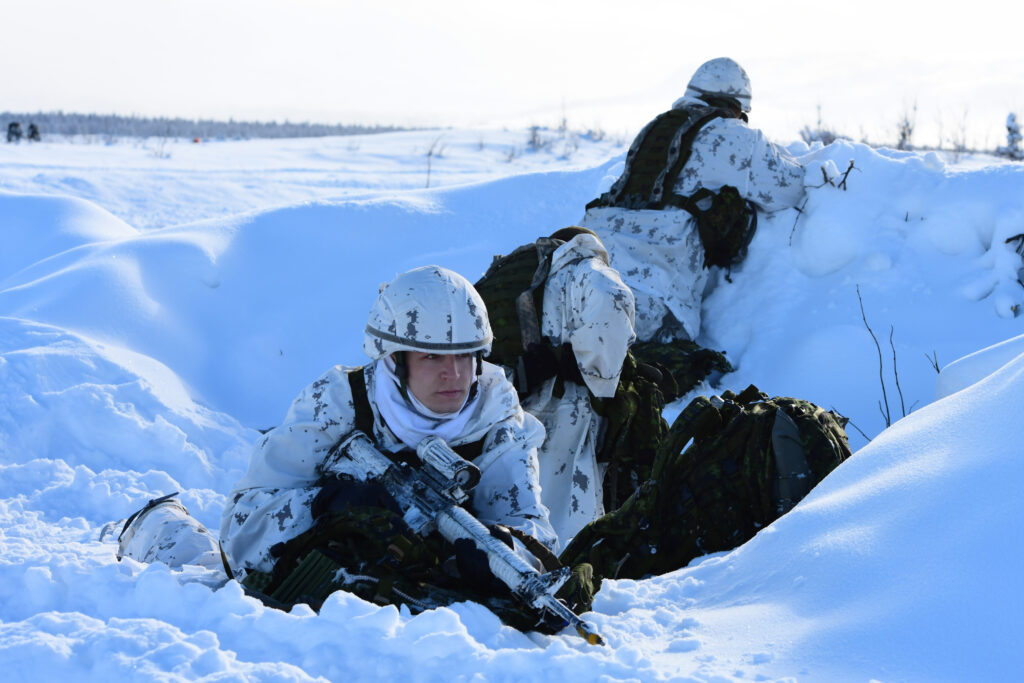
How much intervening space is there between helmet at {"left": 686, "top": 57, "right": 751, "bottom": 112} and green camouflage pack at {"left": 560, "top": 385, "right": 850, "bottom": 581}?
3197mm

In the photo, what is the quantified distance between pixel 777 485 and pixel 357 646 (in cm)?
186

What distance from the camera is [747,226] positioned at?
6.45 meters

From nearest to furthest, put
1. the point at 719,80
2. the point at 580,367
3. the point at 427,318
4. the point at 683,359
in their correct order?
the point at 427,318 → the point at 580,367 → the point at 683,359 → the point at 719,80

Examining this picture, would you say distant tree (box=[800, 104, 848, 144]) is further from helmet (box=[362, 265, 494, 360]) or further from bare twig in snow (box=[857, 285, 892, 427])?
helmet (box=[362, 265, 494, 360])

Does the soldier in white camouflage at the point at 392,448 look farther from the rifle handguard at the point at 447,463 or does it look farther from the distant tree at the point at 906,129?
the distant tree at the point at 906,129

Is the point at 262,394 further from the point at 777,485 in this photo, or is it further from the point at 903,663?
the point at 903,663

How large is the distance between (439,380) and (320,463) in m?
0.41

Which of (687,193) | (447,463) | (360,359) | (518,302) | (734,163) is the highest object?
(734,163)

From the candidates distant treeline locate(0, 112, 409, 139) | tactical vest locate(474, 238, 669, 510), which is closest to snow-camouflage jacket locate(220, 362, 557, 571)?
tactical vest locate(474, 238, 669, 510)

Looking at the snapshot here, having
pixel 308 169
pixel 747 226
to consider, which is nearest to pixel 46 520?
pixel 747 226

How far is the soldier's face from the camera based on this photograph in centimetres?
291

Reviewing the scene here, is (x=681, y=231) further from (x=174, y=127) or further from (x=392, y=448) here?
(x=174, y=127)

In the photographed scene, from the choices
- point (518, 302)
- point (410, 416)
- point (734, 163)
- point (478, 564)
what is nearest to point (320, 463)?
point (410, 416)

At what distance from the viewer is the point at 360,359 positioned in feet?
22.3
